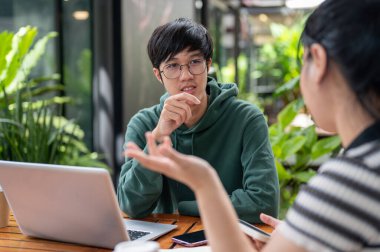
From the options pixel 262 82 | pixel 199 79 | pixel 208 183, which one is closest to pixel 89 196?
pixel 208 183

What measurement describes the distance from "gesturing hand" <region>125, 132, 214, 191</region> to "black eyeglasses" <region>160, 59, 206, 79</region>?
3.23ft

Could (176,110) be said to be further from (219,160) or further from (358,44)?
(358,44)

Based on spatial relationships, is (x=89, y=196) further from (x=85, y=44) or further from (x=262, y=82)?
(x=262, y=82)

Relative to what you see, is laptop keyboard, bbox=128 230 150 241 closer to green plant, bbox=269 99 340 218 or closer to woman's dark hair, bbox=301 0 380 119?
woman's dark hair, bbox=301 0 380 119

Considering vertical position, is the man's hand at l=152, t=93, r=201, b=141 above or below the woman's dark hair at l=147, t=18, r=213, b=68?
below

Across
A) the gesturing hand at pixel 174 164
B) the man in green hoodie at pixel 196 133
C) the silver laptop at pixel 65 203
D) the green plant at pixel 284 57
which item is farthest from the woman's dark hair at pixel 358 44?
the green plant at pixel 284 57

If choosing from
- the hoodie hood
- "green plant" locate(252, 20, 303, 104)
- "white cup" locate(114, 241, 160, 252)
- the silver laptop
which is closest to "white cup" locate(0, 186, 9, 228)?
the silver laptop

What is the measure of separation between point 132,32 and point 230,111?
2927 millimetres

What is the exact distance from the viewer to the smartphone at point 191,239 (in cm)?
149

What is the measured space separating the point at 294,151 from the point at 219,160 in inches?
59.3

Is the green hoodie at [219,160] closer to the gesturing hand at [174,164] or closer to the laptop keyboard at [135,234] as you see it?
the laptop keyboard at [135,234]

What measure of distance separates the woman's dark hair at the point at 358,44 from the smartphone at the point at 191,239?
67cm

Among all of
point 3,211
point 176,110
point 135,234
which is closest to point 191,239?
point 135,234

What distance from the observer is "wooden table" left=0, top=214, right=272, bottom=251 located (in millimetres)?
1512
